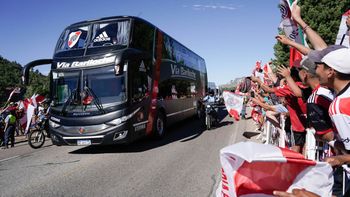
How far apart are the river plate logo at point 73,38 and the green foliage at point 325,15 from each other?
56.3 feet

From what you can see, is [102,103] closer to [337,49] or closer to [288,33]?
[288,33]

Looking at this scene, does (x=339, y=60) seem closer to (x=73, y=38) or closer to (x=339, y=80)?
(x=339, y=80)

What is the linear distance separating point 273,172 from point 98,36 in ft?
27.7

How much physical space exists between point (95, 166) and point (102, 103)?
1.97 metres

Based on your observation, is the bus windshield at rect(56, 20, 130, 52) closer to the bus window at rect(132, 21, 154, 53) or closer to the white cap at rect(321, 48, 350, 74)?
the bus window at rect(132, 21, 154, 53)

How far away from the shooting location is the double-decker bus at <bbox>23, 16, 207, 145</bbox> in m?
8.59

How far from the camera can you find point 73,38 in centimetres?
979

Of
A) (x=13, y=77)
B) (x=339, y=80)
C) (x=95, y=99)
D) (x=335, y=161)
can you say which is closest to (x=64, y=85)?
(x=95, y=99)

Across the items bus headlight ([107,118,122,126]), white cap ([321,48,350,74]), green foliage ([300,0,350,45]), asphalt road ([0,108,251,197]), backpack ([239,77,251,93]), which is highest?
green foliage ([300,0,350,45])

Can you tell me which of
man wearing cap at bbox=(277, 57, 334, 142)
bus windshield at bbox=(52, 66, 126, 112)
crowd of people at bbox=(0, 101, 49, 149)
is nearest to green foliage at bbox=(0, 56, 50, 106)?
crowd of people at bbox=(0, 101, 49, 149)

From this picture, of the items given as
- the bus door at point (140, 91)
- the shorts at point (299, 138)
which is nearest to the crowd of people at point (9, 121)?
the bus door at point (140, 91)

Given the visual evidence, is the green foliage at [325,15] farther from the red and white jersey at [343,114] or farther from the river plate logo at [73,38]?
the red and white jersey at [343,114]

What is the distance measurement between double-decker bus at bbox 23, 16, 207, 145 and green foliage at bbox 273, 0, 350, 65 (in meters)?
16.0

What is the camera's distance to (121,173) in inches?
260
